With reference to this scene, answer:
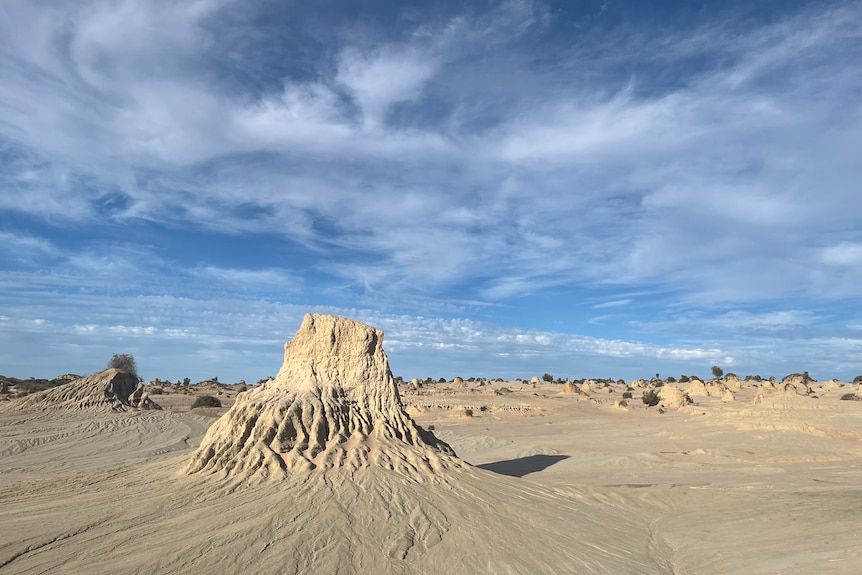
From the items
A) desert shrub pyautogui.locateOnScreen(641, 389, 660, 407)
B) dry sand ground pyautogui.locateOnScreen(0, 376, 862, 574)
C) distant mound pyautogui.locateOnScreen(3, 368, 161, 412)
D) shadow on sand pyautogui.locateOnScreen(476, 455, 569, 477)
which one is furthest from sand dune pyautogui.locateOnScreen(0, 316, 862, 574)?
desert shrub pyautogui.locateOnScreen(641, 389, 660, 407)

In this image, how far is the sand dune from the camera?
7391mm

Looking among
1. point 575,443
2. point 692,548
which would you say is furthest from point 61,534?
point 575,443

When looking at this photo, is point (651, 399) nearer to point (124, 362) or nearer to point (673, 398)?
point (673, 398)

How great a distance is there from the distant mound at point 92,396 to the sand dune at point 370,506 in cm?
1524

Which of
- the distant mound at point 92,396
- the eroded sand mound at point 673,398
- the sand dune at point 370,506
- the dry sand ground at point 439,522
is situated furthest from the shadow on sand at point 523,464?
the distant mound at point 92,396

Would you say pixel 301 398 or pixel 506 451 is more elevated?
pixel 301 398

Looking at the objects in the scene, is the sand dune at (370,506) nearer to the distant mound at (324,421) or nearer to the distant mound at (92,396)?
the distant mound at (324,421)

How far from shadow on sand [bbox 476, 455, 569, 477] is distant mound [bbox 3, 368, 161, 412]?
928 inches

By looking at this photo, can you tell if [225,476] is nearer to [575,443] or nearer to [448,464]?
[448,464]

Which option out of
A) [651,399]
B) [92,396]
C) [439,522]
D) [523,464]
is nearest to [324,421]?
[439,522]

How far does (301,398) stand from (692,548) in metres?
7.76

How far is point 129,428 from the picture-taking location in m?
27.7

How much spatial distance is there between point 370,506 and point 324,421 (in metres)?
2.77

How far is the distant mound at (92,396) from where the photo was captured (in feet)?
102
